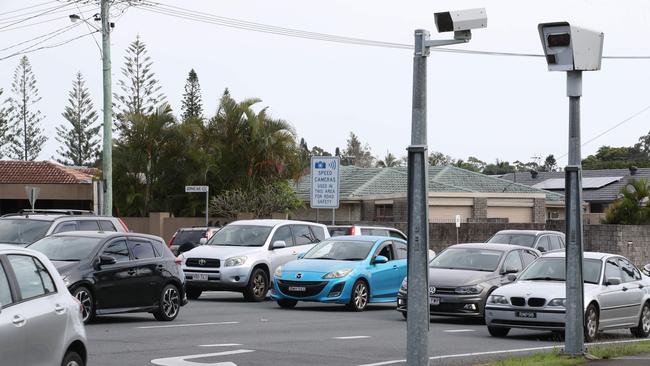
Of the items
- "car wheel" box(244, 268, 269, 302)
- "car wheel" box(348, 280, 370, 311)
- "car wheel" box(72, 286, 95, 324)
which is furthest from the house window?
"car wheel" box(72, 286, 95, 324)

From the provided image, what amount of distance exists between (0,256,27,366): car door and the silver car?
11.4 meters

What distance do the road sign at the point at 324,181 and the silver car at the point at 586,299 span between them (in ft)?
46.1

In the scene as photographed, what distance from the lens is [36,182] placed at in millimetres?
59500

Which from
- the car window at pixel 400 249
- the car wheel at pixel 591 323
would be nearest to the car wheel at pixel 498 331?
the car wheel at pixel 591 323

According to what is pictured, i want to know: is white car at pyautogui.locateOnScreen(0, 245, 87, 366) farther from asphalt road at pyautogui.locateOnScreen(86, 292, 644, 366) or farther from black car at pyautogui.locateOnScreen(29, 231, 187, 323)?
black car at pyautogui.locateOnScreen(29, 231, 187, 323)

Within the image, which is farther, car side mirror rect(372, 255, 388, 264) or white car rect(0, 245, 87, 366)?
car side mirror rect(372, 255, 388, 264)

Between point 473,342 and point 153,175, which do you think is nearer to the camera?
point 473,342

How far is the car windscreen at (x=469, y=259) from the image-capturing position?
75.7ft

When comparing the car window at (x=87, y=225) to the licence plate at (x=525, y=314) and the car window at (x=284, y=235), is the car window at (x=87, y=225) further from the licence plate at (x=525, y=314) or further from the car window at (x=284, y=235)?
the licence plate at (x=525, y=314)

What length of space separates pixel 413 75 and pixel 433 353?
19.4ft

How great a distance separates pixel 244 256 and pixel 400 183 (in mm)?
39759

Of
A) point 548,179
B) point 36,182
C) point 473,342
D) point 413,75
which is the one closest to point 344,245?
point 473,342

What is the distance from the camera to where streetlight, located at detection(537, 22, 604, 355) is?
14.4 metres

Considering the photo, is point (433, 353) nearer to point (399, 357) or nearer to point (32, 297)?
point (399, 357)
